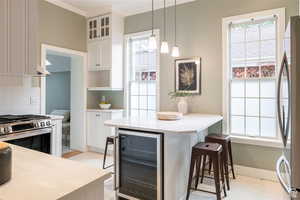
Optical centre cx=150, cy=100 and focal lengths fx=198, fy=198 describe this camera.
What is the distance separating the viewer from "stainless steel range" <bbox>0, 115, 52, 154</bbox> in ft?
7.95

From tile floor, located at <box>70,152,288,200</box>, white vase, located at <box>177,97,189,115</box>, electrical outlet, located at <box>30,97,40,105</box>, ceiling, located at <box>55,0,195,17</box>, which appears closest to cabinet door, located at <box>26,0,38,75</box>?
tile floor, located at <box>70,152,288,200</box>

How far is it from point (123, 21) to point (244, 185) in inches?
154

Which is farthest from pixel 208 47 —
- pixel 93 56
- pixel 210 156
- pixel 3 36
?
pixel 3 36

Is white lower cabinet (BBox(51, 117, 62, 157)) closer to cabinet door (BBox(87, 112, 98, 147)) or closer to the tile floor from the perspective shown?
the tile floor

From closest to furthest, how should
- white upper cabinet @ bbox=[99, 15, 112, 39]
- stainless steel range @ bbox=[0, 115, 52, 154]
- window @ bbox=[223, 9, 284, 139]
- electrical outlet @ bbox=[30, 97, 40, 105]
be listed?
1. stainless steel range @ bbox=[0, 115, 52, 154]
2. window @ bbox=[223, 9, 284, 139]
3. electrical outlet @ bbox=[30, 97, 40, 105]
4. white upper cabinet @ bbox=[99, 15, 112, 39]

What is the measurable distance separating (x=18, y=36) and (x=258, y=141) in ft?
11.1

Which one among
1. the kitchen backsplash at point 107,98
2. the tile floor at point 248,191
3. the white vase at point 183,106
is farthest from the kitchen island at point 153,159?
the kitchen backsplash at point 107,98

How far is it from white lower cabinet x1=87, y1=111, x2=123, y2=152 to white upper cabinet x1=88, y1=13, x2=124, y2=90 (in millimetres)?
587

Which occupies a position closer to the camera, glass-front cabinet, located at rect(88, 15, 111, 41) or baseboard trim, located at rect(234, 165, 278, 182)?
baseboard trim, located at rect(234, 165, 278, 182)

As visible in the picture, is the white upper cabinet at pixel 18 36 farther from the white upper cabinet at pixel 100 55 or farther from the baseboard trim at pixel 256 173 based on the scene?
the baseboard trim at pixel 256 173

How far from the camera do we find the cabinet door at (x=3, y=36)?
51.9 inches

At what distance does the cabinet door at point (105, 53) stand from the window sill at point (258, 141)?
2.85 metres

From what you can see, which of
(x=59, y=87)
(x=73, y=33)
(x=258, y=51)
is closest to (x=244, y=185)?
(x=258, y=51)

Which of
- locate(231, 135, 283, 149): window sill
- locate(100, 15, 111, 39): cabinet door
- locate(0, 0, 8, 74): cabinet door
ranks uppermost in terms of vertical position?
locate(100, 15, 111, 39): cabinet door
